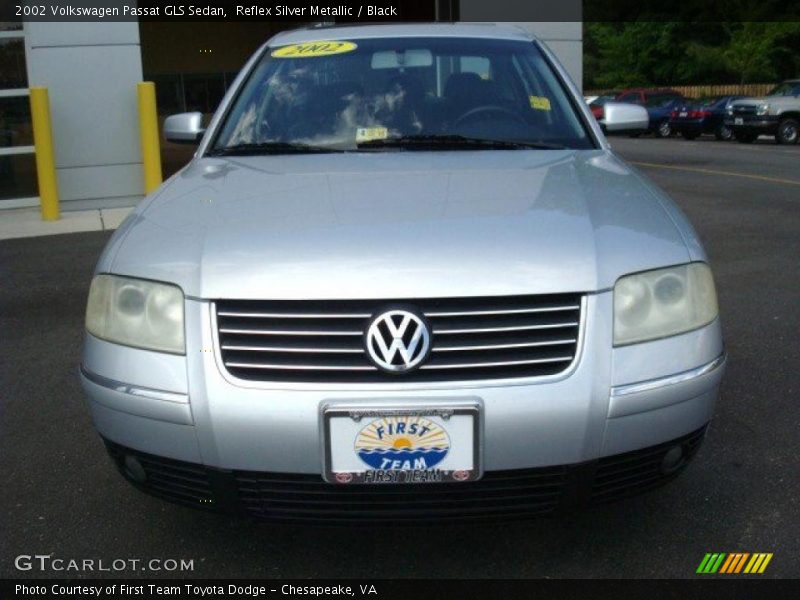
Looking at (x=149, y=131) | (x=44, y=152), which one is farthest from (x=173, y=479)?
(x=149, y=131)

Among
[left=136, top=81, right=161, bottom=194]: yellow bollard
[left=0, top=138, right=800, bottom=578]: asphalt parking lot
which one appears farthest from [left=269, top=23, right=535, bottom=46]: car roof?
[left=136, top=81, right=161, bottom=194]: yellow bollard

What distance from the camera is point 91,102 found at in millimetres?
10852

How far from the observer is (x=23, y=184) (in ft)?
38.1

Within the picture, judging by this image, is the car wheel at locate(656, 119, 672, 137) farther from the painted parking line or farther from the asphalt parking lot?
the asphalt parking lot

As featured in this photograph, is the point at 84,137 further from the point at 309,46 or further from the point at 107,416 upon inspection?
the point at 107,416

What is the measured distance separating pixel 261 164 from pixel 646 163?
15841mm

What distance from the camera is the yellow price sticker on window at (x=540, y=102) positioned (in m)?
3.78

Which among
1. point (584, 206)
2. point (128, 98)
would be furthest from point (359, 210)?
point (128, 98)

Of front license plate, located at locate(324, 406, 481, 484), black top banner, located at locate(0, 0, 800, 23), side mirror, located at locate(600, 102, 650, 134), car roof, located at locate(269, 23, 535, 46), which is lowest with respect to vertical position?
front license plate, located at locate(324, 406, 481, 484)

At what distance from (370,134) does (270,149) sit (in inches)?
14.8

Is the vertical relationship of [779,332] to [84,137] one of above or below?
below

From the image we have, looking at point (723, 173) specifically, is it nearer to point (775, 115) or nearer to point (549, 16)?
point (549, 16)

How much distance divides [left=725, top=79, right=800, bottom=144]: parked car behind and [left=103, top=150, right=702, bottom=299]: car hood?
2215 cm

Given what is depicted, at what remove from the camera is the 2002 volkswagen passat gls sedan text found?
2361mm
